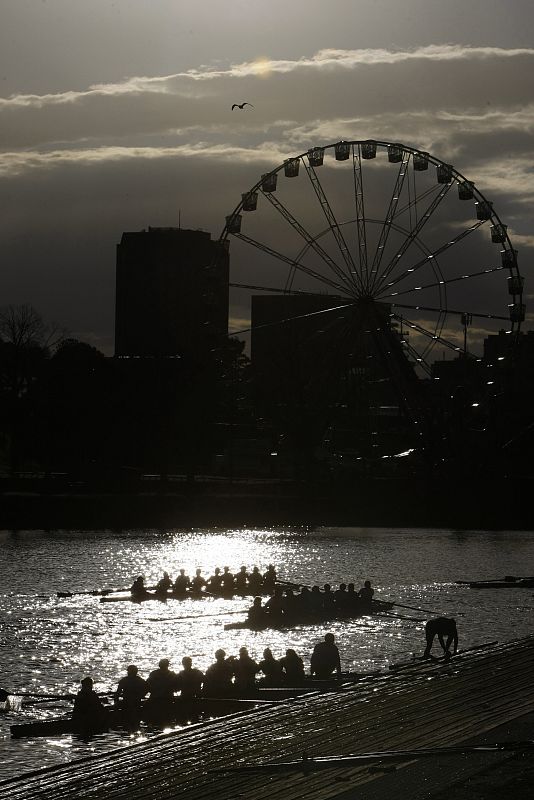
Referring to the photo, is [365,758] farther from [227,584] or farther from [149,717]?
[227,584]

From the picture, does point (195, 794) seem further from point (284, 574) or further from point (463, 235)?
point (463, 235)

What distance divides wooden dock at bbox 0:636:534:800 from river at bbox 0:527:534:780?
349cm

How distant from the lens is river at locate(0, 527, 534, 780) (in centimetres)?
4072

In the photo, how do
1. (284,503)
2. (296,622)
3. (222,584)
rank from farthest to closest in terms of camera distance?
(284,503), (222,584), (296,622)

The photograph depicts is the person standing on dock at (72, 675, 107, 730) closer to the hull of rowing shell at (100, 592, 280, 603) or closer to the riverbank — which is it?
the hull of rowing shell at (100, 592, 280, 603)

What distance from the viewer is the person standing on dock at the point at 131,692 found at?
30.5m

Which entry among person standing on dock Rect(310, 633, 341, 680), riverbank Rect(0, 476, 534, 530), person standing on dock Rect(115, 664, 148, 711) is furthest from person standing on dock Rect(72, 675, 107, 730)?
riverbank Rect(0, 476, 534, 530)

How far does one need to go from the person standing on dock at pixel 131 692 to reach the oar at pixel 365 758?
740 cm

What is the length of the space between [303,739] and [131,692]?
6612mm

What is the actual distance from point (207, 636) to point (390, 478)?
2493 inches

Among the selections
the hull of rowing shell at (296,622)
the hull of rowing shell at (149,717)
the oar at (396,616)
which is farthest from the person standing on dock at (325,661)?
the oar at (396,616)

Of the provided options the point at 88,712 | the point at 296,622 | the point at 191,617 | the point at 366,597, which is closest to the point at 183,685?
the point at 88,712

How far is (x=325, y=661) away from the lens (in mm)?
33719

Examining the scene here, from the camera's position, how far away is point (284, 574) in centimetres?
7231
